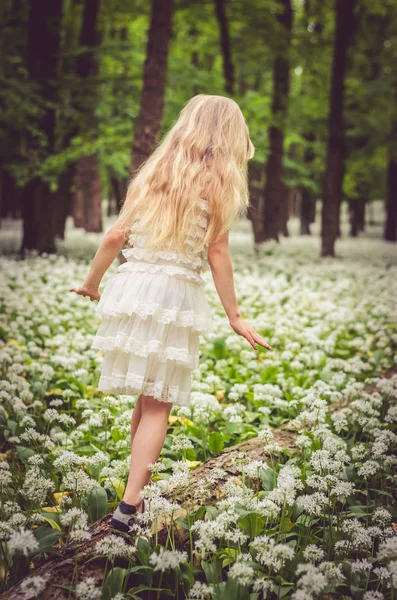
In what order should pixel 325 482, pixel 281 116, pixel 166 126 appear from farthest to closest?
pixel 281 116 → pixel 166 126 → pixel 325 482

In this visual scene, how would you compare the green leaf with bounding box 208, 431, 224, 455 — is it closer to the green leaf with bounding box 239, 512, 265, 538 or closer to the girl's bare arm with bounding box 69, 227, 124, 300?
the green leaf with bounding box 239, 512, 265, 538

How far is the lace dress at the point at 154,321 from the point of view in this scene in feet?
8.95

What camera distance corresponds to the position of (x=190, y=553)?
2494 mm

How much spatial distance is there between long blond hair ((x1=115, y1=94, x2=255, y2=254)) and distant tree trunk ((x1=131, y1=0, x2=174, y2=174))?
251 inches

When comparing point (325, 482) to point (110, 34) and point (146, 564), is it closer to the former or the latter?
point (146, 564)

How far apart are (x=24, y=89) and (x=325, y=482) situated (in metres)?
9.60

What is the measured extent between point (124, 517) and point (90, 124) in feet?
37.2

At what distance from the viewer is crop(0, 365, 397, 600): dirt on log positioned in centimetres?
218

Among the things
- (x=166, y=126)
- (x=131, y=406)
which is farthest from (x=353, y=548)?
(x=166, y=126)

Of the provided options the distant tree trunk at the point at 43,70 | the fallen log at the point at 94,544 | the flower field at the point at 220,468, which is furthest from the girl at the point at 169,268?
the distant tree trunk at the point at 43,70

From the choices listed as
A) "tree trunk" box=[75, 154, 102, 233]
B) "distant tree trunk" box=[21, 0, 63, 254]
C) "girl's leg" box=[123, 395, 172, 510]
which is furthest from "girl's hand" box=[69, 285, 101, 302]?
"tree trunk" box=[75, 154, 102, 233]

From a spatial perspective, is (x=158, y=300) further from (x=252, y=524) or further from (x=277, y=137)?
(x=277, y=137)

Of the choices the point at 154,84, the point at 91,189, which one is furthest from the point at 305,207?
the point at 154,84

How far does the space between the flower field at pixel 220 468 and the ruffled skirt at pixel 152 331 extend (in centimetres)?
45
